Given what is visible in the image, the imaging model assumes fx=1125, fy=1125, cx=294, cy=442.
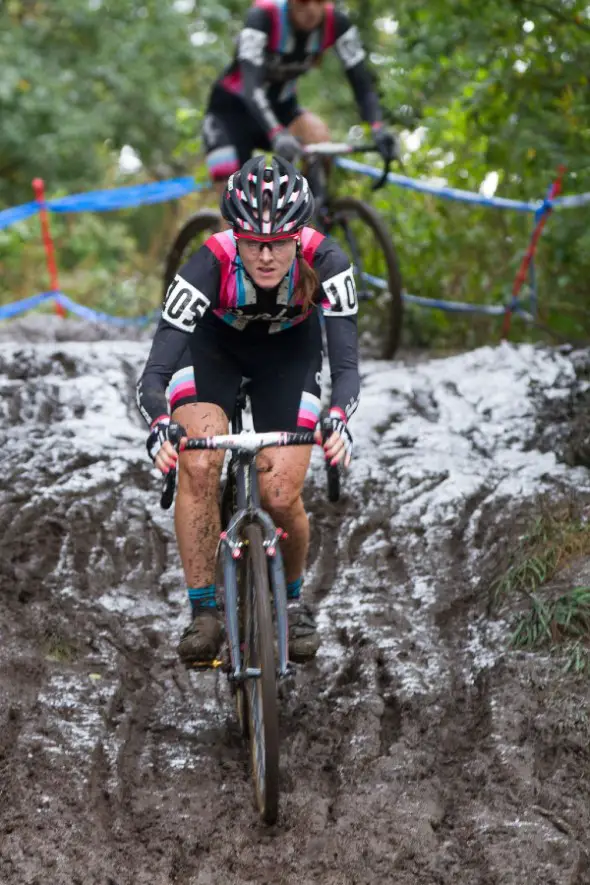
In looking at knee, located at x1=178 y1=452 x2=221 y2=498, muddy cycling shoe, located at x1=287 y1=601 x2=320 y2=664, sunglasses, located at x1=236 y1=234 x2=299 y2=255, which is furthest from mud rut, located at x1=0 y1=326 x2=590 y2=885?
sunglasses, located at x1=236 y1=234 x2=299 y2=255

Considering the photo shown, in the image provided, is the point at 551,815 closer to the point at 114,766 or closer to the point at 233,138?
the point at 114,766

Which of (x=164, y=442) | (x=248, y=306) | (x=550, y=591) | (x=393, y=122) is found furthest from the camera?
(x=393, y=122)

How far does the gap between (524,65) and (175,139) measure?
13894mm

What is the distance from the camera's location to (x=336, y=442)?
360 cm

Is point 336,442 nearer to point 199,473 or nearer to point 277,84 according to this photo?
point 199,473

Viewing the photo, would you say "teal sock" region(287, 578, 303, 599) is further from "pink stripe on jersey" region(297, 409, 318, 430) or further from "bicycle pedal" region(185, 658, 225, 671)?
"pink stripe on jersey" region(297, 409, 318, 430)

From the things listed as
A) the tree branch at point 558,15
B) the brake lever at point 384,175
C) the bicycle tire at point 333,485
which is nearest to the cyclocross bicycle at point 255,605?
the bicycle tire at point 333,485

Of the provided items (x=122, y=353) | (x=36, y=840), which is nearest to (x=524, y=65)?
(x=122, y=353)

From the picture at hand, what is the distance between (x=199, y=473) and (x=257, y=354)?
0.54 m

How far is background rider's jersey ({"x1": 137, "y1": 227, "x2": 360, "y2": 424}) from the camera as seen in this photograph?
3932 mm

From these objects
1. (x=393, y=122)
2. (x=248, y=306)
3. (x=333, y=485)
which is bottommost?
(x=333, y=485)

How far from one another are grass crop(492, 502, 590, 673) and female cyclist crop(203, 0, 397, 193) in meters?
3.01

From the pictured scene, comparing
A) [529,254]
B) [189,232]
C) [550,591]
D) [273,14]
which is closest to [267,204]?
[550,591]

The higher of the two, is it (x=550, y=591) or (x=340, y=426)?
(x=340, y=426)
